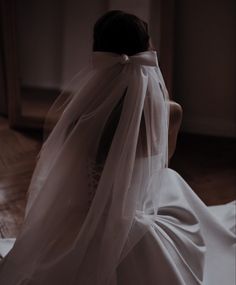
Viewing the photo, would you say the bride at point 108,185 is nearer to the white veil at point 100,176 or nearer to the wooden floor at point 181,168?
the white veil at point 100,176

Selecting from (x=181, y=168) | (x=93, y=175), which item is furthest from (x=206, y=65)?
(x=93, y=175)

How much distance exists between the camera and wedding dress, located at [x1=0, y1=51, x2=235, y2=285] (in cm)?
102

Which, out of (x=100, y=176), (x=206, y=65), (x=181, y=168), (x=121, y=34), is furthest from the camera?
(x=206, y=65)

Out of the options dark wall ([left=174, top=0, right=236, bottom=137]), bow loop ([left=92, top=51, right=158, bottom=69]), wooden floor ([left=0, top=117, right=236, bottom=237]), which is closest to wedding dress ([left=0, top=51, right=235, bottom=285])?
bow loop ([left=92, top=51, right=158, bottom=69])

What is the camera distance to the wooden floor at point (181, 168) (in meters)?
1.95

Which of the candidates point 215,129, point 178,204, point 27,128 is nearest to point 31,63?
point 27,128

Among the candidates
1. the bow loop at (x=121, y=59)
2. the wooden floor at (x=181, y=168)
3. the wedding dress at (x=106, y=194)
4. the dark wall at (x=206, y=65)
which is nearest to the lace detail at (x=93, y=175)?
the wedding dress at (x=106, y=194)

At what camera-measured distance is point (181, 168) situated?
2.32m

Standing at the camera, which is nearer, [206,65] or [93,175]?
[93,175]

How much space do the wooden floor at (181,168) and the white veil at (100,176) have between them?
664mm

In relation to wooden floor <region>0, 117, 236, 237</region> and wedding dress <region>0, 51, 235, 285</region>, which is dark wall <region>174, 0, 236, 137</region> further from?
wedding dress <region>0, 51, 235, 285</region>

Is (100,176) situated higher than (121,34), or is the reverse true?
(121,34)

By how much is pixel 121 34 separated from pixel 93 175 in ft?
1.10

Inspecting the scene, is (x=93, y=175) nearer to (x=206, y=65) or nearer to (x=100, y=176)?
(x=100, y=176)
